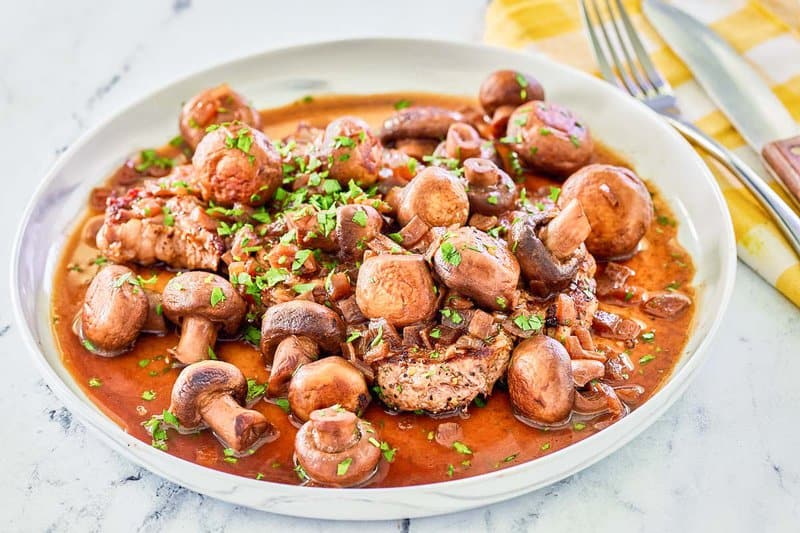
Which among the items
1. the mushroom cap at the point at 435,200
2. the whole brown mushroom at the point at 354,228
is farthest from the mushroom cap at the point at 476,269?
the whole brown mushroom at the point at 354,228

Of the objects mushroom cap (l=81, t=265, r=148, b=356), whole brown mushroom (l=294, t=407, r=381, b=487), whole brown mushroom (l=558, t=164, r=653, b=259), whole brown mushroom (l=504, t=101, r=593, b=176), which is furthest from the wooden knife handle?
mushroom cap (l=81, t=265, r=148, b=356)

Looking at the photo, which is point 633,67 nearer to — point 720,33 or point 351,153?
point 720,33

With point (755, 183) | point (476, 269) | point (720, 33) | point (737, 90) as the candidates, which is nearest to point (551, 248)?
point (476, 269)

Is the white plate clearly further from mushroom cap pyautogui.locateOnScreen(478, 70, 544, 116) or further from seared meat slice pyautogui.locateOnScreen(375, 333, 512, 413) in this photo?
seared meat slice pyautogui.locateOnScreen(375, 333, 512, 413)

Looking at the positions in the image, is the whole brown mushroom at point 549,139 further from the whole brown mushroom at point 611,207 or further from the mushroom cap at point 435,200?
the mushroom cap at point 435,200

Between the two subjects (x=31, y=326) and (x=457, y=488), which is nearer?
(x=457, y=488)

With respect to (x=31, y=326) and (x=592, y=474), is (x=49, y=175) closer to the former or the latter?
(x=31, y=326)

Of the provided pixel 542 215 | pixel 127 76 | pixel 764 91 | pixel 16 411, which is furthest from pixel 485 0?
pixel 16 411
